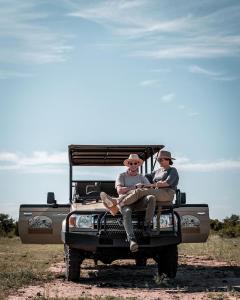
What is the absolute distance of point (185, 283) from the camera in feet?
34.5

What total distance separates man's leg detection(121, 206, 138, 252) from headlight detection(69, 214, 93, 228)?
66 cm

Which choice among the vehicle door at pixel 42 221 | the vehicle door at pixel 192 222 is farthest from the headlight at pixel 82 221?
the vehicle door at pixel 192 222

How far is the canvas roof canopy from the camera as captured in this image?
13141 millimetres

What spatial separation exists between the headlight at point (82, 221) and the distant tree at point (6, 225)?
25.3 metres

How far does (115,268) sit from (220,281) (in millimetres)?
3403

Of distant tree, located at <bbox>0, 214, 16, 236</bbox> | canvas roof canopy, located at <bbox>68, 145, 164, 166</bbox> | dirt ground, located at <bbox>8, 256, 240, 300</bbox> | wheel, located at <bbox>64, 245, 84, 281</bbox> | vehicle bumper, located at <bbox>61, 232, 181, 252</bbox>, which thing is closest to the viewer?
dirt ground, located at <bbox>8, 256, 240, 300</bbox>

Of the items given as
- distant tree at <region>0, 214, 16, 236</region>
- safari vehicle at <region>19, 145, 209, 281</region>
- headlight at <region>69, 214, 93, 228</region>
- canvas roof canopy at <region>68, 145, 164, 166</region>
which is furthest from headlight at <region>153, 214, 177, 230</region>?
distant tree at <region>0, 214, 16, 236</region>

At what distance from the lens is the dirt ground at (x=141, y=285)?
9.07 m

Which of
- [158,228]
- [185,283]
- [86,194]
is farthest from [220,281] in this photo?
[86,194]

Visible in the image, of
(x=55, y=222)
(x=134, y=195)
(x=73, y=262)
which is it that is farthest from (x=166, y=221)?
(x=55, y=222)

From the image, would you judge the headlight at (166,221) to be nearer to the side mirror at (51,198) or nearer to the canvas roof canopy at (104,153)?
the side mirror at (51,198)

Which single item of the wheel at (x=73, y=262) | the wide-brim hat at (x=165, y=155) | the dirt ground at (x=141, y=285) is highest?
the wide-brim hat at (x=165, y=155)

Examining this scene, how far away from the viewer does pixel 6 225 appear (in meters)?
37.9

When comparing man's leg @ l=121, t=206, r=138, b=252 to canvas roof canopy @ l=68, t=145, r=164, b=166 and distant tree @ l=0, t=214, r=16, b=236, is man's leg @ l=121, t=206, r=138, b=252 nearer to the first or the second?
canvas roof canopy @ l=68, t=145, r=164, b=166
